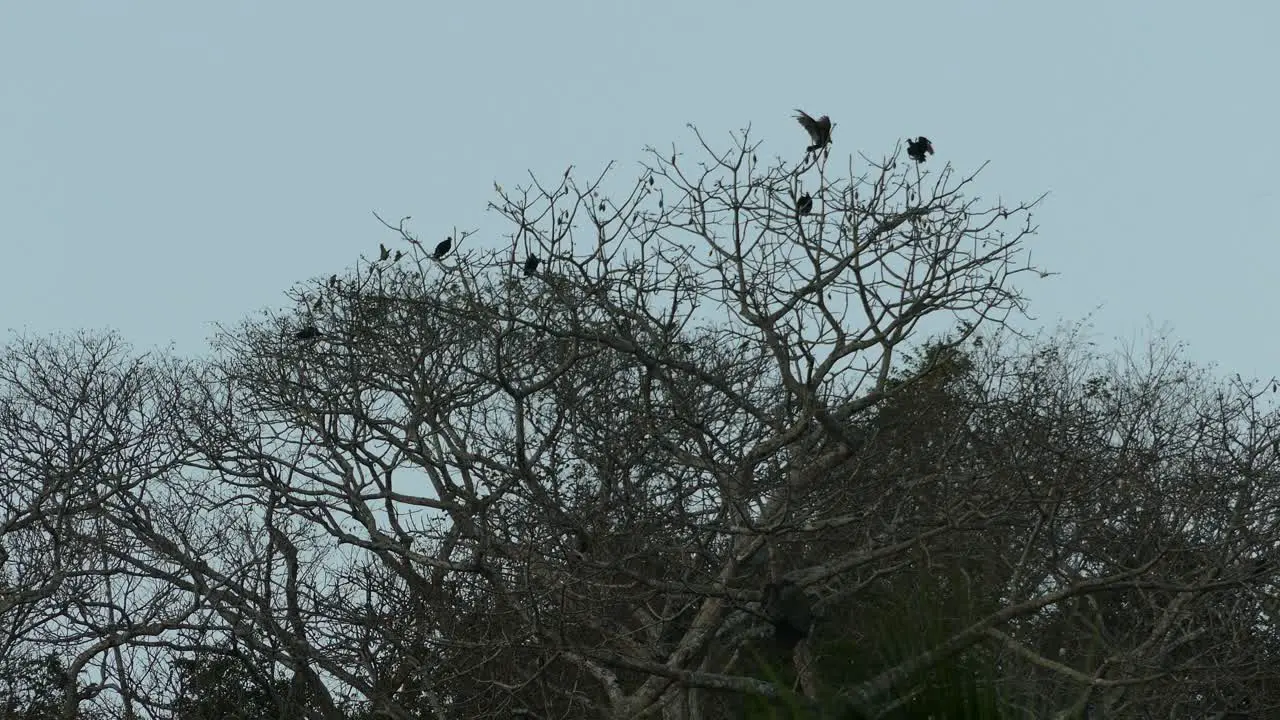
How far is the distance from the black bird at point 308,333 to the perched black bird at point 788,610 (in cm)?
585

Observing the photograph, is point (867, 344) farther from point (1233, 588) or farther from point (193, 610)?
point (193, 610)

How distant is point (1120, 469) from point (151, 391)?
11.7 m

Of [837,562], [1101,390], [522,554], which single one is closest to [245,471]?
[522,554]

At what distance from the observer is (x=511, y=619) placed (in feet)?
41.9

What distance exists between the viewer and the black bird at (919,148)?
11281 millimetres

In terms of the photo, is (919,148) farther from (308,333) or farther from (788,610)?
(308,333)

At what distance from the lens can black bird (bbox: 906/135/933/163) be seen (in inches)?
444

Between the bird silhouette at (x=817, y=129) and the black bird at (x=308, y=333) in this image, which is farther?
the black bird at (x=308, y=333)

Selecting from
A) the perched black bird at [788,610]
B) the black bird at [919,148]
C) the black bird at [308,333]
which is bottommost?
the perched black bird at [788,610]

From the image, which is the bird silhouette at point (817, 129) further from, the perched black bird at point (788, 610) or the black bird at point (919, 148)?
the perched black bird at point (788, 610)

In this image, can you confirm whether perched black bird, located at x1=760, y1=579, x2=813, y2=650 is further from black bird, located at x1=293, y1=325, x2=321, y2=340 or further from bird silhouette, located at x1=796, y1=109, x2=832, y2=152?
black bird, located at x1=293, y1=325, x2=321, y2=340

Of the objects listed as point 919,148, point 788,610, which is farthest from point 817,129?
point 788,610

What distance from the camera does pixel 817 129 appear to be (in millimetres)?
10969

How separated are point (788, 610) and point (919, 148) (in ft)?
12.5
